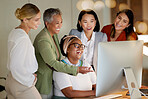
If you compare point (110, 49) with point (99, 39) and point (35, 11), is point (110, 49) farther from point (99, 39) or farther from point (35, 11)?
point (99, 39)

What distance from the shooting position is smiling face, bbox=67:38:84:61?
2219mm

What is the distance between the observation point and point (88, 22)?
8.76 ft

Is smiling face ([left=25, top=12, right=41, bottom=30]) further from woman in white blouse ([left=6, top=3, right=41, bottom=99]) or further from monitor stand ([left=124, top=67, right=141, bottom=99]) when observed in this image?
monitor stand ([left=124, top=67, right=141, bottom=99])

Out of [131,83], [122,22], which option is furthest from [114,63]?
[122,22]

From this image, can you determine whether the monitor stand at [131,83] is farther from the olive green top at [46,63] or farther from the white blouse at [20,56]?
the white blouse at [20,56]

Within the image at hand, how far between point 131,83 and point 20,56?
90 centimetres

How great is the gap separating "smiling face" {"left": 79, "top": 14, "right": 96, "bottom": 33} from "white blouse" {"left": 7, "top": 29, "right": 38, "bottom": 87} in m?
0.89

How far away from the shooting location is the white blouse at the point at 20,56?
76.0 inches

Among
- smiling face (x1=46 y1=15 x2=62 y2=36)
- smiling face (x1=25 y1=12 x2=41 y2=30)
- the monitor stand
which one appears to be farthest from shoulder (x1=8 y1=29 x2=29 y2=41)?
the monitor stand

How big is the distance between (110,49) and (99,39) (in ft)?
3.48

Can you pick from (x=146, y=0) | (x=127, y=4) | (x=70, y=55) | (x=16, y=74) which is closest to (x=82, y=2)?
(x=127, y=4)

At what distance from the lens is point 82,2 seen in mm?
Answer: 4520

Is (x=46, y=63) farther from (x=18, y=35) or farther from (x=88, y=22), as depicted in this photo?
(x=88, y=22)

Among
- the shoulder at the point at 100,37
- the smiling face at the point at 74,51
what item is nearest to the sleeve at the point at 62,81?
the smiling face at the point at 74,51
